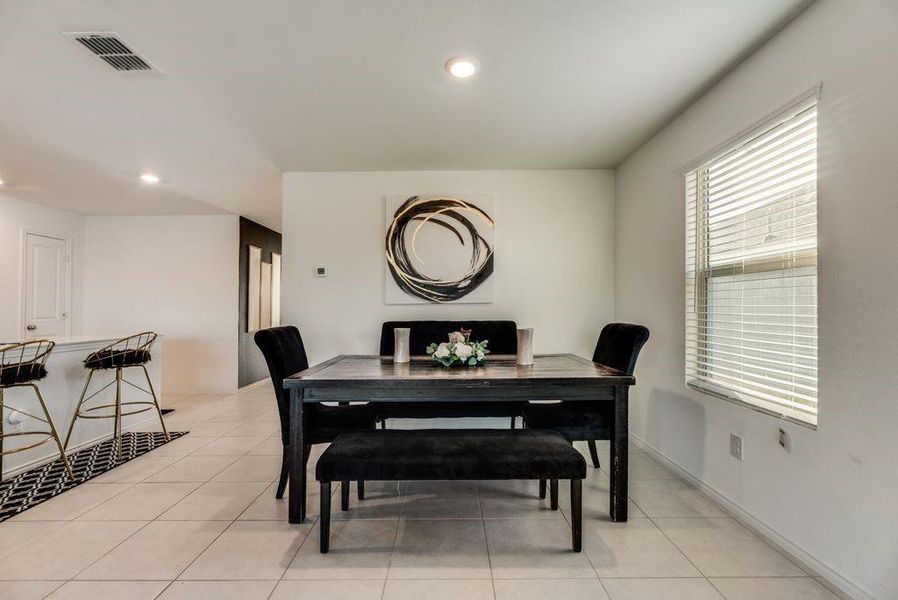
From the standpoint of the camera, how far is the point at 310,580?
65.5 inches

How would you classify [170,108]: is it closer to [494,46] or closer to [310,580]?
[494,46]

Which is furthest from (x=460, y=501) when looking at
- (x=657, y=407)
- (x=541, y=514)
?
(x=657, y=407)

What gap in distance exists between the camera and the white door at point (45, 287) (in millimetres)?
4750

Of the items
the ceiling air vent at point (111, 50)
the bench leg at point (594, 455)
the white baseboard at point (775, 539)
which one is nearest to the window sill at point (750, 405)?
the white baseboard at point (775, 539)

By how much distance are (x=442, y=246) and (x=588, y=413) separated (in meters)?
1.97

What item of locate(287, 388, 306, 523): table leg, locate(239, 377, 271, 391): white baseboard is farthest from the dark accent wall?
locate(287, 388, 306, 523): table leg

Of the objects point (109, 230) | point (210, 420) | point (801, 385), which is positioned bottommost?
point (210, 420)

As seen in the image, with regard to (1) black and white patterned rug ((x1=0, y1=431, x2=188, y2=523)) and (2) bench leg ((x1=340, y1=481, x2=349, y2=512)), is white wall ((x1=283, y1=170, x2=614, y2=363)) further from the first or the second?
(2) bench leg ((x1=340, y1=481, x2=349, y2=512))

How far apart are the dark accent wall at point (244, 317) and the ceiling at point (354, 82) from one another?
6.09 feet

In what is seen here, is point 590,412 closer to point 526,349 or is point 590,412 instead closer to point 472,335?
point 526,349

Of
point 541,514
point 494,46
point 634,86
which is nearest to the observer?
point 494,46

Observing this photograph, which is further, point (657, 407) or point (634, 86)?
point (657, 407)

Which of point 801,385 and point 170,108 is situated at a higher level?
point 170,108

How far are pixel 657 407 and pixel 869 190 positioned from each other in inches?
74.3
